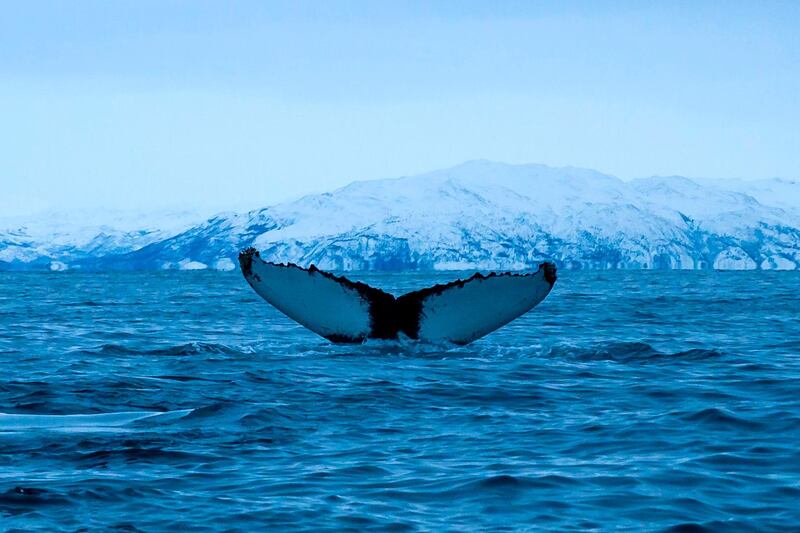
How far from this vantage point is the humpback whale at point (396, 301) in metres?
11.4

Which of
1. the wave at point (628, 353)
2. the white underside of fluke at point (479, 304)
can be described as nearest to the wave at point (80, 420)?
the white underside of fluke at point (479, 304)

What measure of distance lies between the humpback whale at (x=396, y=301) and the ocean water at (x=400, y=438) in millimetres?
447

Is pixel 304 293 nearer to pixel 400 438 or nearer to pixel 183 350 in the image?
pixel 400 438

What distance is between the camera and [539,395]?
10.4 m

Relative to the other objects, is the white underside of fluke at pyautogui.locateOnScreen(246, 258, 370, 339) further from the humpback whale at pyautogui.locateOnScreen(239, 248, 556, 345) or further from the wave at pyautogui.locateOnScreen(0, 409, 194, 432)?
the wave at pyautogui.locateOnScreen(0, 409, 194, 432)

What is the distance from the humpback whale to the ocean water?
1.47ft

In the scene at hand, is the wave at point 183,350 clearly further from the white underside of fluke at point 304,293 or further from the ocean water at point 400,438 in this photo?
the white underside of fluke at point 304,293

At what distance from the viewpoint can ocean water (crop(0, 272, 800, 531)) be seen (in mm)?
6043

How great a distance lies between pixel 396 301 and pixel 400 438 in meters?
4.30

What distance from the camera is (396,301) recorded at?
12.4 m

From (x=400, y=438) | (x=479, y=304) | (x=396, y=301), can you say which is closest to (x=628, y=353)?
(x=479, y=304)

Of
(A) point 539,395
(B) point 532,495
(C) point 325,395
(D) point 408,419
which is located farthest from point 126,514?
(A) point 539,395

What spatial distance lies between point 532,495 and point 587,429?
215 centimetres

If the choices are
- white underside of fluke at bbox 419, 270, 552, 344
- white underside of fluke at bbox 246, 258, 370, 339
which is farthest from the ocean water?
white underside of fluke at bbox 246, 258, 370, 339
